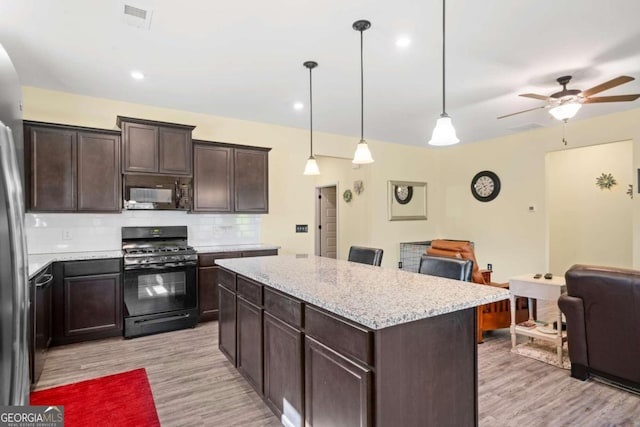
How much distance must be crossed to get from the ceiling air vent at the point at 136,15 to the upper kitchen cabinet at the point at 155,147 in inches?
59.7

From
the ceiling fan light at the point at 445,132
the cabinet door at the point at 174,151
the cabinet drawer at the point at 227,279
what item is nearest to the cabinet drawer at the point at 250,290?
the cabinet drawer at the point at 227,279

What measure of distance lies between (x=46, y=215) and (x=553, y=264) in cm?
795

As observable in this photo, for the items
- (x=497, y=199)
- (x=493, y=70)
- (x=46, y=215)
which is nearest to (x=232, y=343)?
(x=46, y=215)

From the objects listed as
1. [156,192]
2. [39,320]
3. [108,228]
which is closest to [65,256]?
[108,228]

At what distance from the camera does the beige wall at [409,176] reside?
4.51 metres

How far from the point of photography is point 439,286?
Result: 1937mm

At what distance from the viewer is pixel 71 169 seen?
364 centimetres

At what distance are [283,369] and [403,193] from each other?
17.4ft

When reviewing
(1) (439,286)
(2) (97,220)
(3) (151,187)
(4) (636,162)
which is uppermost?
(4) (636,162)

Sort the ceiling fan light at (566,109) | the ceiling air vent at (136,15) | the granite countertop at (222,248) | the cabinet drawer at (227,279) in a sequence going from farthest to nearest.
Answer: the granite countertop at (222,248)
the ceiling fan light at (566,109)
the cabinet drawer at (227,279)
the ceiling air vent at (136,15)

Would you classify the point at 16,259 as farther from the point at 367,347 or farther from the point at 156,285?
the point at 156,285

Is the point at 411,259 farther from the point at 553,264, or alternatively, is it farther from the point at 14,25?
the point at 14,25

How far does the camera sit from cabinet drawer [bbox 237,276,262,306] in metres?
2.32

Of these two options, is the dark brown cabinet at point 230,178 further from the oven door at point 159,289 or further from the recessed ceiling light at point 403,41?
the recessed ceiling light at point 403,41
